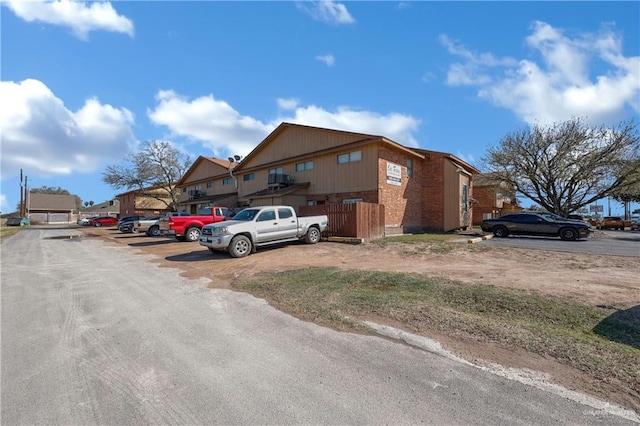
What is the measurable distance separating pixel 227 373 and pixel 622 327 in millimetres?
5067

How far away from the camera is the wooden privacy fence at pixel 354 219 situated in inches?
601

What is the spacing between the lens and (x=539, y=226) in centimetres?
1769

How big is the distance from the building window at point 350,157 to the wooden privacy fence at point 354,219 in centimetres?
402

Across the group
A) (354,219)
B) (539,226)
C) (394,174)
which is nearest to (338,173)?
(394,174)

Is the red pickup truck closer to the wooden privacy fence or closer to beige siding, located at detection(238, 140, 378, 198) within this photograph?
the wooden privacy fence

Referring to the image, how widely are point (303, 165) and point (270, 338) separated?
19.9 metres

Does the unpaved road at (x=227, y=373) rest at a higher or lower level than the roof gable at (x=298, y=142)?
lower

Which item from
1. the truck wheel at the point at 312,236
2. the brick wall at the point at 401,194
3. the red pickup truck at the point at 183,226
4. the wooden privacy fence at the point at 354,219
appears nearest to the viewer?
the truck wheel at the point at 312,236

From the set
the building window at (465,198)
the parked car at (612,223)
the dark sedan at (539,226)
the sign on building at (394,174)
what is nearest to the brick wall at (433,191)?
the building window at (465,198)

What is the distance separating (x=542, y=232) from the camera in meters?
17.6

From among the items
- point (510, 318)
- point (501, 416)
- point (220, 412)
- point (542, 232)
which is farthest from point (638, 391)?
point (542, 232)

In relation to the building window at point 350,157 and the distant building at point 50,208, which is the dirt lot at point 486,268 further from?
the distant building at point 50,208

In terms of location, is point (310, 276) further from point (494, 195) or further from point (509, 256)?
point (494, 195)

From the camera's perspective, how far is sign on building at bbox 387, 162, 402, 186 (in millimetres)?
19047
